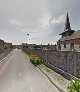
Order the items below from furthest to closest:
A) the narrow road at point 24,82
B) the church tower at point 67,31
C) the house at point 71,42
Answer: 1. the church tower at point 67,31
2. the house at point 71,42
3. the narrow road at point 24,82

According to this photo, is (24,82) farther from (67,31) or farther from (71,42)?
(67,31)

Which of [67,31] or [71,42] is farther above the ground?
[67,31]

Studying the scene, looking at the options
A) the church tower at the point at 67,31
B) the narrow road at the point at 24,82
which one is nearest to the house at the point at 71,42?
the church tower at the point at 67,31

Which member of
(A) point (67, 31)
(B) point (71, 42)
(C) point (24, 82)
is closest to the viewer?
(C) point (24, 82)

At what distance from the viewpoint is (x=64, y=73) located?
1393 cm

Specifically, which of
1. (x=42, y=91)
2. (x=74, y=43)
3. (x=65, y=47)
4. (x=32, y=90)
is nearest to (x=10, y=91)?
(x=32, y=90)

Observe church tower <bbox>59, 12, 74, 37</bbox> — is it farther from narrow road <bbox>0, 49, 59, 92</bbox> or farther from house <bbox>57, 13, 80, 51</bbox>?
narrow road <bbox>0, 49, 59, 92</bbox>

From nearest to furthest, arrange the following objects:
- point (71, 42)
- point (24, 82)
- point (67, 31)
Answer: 1. point (24, 82)
2. point (71, 42)
3. point (67, 31)

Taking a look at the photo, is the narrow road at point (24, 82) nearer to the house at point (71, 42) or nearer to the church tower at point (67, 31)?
the house at point (71, 42)

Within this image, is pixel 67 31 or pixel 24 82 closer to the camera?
pixel 24 82

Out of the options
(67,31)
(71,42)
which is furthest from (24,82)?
(67,31)

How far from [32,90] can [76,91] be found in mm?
6944

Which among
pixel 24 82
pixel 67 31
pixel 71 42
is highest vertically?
pixel 67 31

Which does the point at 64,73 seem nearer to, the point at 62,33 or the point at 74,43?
the point at 74,43
